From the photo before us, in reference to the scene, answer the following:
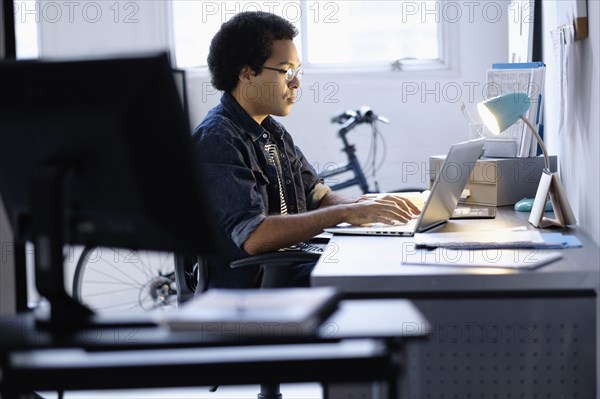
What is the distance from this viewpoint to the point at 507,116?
2.79m

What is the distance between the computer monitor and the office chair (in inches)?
45.2

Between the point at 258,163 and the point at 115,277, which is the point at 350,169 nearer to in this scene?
the point at 115,277

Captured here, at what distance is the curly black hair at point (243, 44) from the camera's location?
3.18 meters

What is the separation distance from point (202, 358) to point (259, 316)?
0.36 ft

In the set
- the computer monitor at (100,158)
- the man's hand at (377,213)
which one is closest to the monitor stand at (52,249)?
the computer monitor at (100,158)

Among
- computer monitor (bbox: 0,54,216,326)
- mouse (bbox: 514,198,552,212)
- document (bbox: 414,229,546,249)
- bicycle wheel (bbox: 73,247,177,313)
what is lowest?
bicycle wheel (bbox: 73,247,177,313)

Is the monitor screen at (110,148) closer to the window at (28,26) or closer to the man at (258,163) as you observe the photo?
the man at (258,163)

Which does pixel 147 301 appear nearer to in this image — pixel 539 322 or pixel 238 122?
pixel 238 122

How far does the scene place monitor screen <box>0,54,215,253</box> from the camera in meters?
1.47

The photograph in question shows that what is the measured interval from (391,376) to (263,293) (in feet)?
1.01

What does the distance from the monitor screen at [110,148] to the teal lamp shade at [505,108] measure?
58.0 inches

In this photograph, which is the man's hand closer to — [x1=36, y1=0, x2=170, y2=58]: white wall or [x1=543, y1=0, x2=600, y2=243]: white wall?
[x1=543, y1=0, x2=600, y2=243]: white wall

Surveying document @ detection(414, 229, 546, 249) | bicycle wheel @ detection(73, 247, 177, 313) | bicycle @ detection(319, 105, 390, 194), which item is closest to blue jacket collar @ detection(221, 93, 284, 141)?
document @ detection(414, 229, 546, 249)

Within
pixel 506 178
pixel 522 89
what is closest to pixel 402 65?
pixel 522 89
